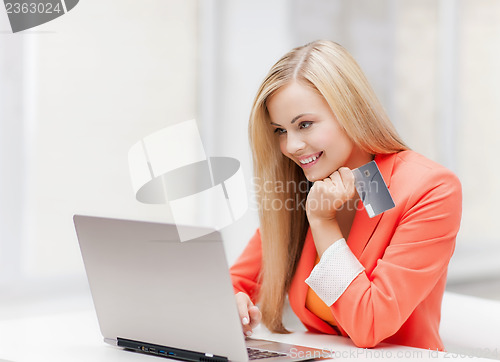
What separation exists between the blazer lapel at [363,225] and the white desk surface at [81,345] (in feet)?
0.73

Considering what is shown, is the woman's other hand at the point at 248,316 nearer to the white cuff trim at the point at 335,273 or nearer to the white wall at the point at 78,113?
the white cuff trim at the point at 335,273

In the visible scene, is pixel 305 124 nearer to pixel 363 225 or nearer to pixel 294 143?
pixel 294 143

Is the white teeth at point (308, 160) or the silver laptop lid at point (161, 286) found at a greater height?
the white teeth at point (308, 160)

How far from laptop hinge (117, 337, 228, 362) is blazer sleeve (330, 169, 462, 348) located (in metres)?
0.33

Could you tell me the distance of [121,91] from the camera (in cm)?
243

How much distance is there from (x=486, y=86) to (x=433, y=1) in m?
0.67

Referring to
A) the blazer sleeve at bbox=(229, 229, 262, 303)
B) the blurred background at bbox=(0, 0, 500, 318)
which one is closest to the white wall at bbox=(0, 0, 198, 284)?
the blurred background at bbox=(0, 0, 500, 318)

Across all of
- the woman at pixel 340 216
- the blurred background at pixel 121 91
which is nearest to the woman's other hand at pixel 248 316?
the woman at pixel 340 216

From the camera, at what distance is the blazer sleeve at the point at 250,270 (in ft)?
5.89

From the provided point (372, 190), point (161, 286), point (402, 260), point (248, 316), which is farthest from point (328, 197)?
point (161, 286)

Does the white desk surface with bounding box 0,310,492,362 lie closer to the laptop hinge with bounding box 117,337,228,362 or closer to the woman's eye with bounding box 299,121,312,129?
the laptop hinge with bounding box 117,337,228,362

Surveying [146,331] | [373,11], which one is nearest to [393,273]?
[146,331]

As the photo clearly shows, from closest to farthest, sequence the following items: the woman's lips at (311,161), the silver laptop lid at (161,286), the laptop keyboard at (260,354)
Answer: the silver laptop lid at (161,286)
the laptop keyboard at (260,354)
the woman's lips at (311,161)

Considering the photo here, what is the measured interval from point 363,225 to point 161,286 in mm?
543
